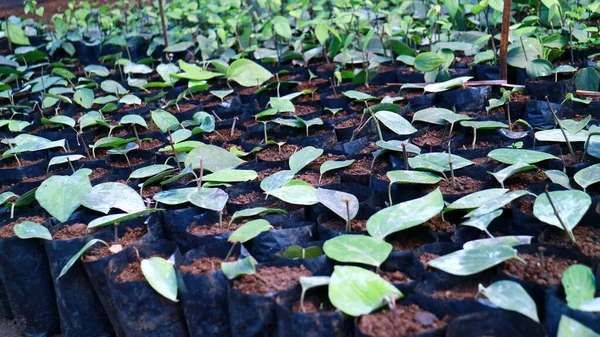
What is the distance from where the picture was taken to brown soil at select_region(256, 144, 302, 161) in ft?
6.32

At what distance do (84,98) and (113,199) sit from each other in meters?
1.10

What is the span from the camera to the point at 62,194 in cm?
161

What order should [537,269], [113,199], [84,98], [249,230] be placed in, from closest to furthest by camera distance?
[537,269], [249,230], [113,199], [84,98]

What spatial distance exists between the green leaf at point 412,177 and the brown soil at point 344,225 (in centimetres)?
13

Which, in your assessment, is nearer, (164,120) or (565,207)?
(565,207)

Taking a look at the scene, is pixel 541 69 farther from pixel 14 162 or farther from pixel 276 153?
pixel 14 162

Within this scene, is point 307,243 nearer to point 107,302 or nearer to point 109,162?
point 107,302

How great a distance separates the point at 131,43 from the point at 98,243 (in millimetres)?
2480

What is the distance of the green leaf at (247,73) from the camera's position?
2.58 m

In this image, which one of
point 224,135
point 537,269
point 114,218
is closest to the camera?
point 537,269

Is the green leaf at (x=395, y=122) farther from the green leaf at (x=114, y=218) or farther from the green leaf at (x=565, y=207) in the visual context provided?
the green leaf at (x=114, y=218)

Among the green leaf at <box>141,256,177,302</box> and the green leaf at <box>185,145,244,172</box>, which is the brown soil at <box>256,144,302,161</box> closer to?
the green leaf at <box>185,145,244,172</box>

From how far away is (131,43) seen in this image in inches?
148

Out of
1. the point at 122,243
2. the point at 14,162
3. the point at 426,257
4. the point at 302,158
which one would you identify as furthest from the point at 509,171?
the point at 14,162
